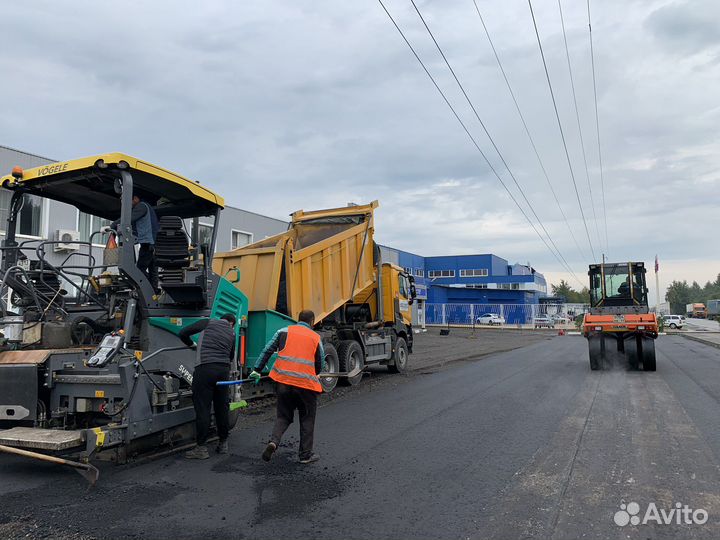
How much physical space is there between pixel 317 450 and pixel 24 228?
424cm

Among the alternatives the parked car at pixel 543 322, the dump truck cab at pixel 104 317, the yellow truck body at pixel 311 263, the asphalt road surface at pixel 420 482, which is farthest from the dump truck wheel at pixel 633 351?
the parked car at pixel 543 322

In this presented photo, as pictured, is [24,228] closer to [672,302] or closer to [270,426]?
[270,426]

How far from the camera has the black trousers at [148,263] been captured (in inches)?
228

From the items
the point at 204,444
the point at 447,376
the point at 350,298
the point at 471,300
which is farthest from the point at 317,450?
the point at 471,300

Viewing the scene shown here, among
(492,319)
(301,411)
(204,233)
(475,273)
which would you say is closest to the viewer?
(301,411)

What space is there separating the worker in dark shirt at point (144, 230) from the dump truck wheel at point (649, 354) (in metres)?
12.2

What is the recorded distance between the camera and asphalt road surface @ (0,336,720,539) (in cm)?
393

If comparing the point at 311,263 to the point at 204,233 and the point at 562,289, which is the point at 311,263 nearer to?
the point at 204,233

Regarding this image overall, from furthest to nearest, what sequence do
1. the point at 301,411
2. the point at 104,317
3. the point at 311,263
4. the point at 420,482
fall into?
the point at 311,263, the point at 104,317, the point at 301,411, the point at 420,482

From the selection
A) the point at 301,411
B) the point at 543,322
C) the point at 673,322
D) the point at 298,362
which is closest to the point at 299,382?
the point at 298,362

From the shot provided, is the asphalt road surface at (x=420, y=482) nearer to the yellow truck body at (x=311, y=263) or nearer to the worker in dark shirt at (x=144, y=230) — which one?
the worker in dark shirt at (x=144, y=230)

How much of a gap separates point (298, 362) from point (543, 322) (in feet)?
132

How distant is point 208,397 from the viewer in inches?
227

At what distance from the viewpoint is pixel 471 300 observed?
52.6 m
